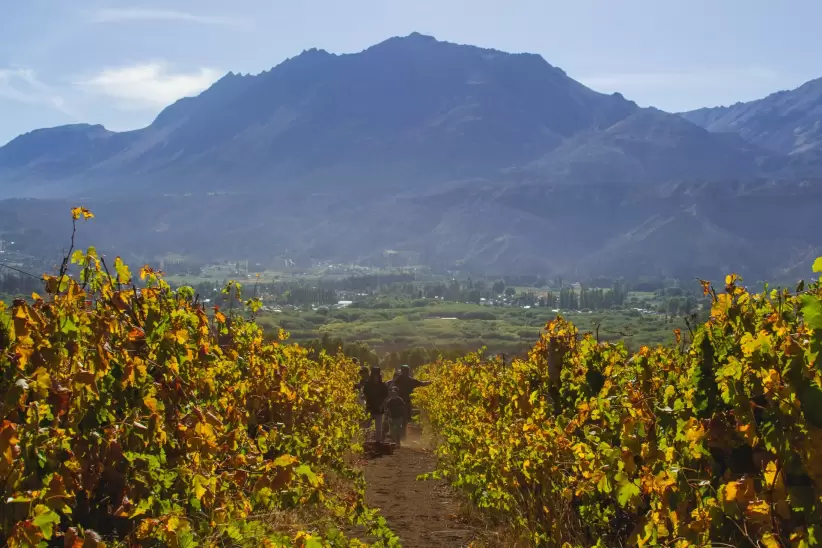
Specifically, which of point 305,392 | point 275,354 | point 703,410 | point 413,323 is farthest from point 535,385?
point 413,323

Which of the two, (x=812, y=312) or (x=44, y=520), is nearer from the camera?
(x=812, y=312)

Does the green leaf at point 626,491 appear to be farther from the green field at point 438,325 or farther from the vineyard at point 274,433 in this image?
the green field at point 438,325

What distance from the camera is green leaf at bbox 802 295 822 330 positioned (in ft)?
11.4

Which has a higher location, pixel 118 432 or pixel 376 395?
pixel 118 432

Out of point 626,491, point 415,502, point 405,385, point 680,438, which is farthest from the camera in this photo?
point 405,385

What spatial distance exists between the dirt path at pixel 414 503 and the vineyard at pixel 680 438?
2.56 ft

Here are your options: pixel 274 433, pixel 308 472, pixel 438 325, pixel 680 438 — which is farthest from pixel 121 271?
pixel 438 325

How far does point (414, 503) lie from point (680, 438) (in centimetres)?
927

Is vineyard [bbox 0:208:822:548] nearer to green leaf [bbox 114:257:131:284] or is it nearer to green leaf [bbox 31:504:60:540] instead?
green leaf [bbox 31:504:60:540]

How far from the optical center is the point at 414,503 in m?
14.1

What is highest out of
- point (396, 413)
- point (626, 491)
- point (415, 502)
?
point (626, 491)

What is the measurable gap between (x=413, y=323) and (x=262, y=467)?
13672cm

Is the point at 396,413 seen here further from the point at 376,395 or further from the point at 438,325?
the point at 438,325

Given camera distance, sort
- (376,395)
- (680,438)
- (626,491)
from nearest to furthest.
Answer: (626,491), (680,438), (376,395)
